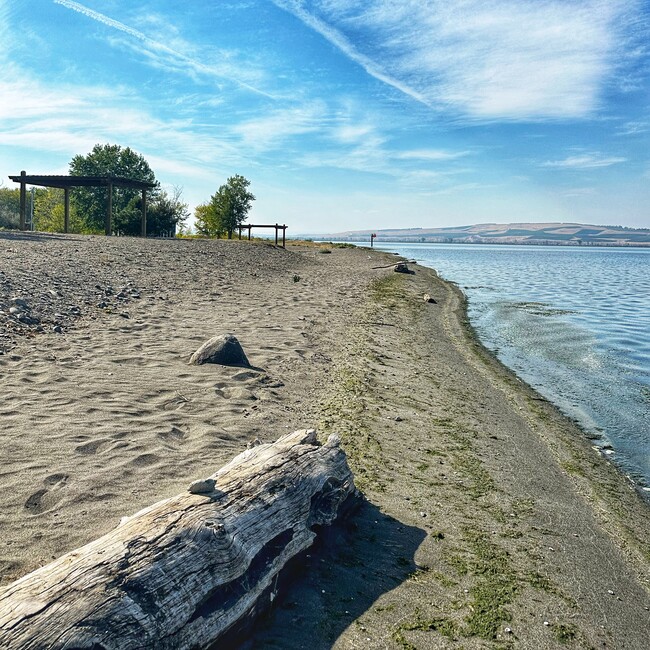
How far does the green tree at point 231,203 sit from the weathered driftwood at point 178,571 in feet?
174

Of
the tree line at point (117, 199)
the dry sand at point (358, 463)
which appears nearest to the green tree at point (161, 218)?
the tree line at point (117, 199)

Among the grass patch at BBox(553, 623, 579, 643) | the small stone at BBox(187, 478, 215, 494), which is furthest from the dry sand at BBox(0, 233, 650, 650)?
the small stone at BBox(187, 478, 215, 494)

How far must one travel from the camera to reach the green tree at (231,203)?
5569cm

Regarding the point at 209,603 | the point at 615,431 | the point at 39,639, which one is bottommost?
the point at 615,431

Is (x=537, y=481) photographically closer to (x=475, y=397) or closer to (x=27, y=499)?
(x=475, y=397)

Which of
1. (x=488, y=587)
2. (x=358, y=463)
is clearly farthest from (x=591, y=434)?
(x=488, y=587)

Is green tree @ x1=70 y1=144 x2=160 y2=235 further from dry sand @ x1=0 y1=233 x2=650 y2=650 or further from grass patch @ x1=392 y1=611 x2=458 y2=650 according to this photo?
grass patch @ x1=392 y1=611 x2=458 y2=650

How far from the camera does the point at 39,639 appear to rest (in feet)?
8.14

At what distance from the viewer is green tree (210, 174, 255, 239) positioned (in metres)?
55.7

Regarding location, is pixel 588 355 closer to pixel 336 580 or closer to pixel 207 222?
pixel 336 580

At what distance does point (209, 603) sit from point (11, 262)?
13.2 metres

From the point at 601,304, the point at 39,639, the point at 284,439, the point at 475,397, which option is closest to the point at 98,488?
the point at 284,439

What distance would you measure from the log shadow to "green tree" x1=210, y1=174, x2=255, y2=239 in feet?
172

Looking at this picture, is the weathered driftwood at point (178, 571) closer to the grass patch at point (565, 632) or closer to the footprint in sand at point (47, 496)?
the footprint in sand at point (47, 496)
